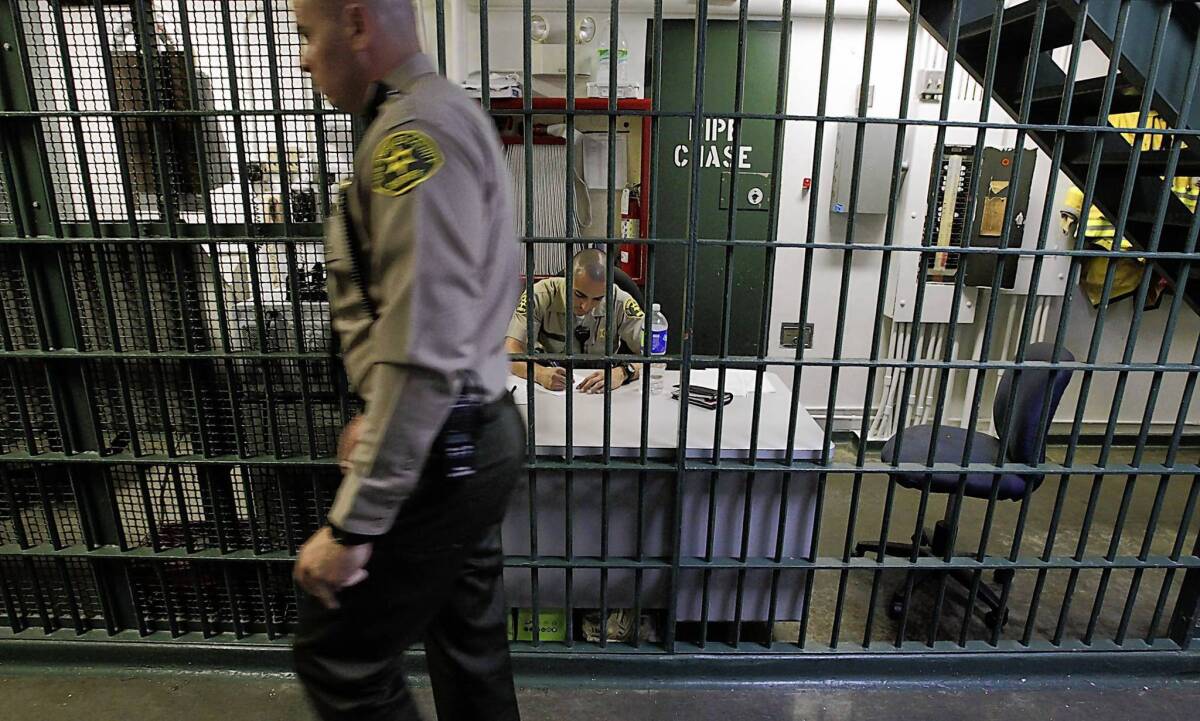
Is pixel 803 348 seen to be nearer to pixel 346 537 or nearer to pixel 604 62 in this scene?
pixel 346 537

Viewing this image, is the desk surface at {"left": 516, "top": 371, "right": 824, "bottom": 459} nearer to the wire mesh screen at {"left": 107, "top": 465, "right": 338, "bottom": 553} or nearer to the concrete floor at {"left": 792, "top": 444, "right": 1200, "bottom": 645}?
the concrete floor at {"left": 792, "top": 444, "right": 1200, "bottom": 645}

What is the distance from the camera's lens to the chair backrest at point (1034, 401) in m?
1.87

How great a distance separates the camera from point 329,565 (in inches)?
38.3

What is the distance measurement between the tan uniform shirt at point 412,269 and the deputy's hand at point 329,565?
4 centimetres

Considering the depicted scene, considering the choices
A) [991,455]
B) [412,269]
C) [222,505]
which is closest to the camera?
[412,269]

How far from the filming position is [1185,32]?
1.70 meters

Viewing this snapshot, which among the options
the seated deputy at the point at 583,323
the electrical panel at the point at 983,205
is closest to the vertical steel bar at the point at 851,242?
the seated deputy at the point at 583,323

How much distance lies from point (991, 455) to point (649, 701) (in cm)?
150

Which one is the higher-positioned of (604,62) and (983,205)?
(604,62)

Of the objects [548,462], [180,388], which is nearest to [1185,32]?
[548,462]

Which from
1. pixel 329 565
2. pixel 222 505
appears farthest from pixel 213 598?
pixel 329 565

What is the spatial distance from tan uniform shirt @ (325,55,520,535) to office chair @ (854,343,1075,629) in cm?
143

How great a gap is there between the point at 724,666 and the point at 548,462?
32.7 inches

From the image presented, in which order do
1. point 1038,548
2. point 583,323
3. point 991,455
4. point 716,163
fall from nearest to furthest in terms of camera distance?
point 991,455 < point 583,323 < point 1038,548 < point 716,163
